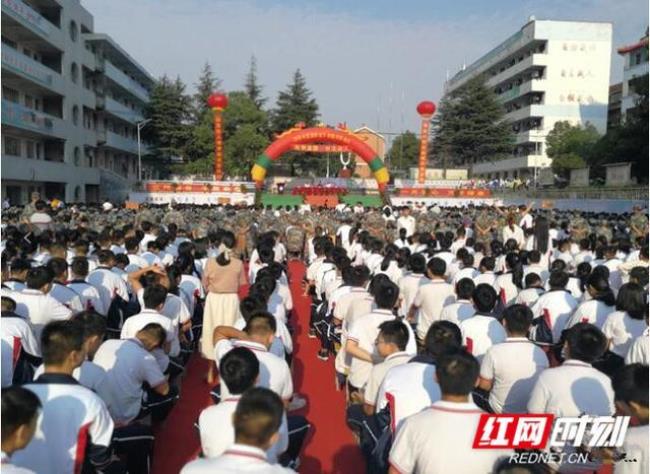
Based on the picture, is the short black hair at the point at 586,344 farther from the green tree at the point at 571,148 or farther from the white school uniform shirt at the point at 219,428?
the green tree at the point at 571,148

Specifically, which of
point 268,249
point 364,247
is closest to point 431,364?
point 268,249

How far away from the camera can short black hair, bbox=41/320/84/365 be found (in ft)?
9.29

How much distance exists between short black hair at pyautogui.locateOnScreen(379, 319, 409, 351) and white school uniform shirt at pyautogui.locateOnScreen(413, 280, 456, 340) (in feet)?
6.36

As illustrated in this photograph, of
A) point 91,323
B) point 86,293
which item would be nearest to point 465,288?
point 91,323

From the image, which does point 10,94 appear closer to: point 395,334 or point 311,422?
point 311,422

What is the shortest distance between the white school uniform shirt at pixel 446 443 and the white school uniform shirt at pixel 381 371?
2.80ft

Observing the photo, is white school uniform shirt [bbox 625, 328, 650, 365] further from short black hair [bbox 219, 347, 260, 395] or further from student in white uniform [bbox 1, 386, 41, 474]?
student in white uniform [bbox 1, 386, 41, 474]

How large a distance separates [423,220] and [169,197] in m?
15.1

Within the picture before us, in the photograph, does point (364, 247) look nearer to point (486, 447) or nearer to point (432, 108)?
point (486, 447)

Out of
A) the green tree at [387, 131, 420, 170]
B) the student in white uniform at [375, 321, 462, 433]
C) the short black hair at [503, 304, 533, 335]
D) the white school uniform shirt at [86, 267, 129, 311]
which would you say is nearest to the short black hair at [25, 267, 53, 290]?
the white school uniform shirt at [86, 267, 129, 311]

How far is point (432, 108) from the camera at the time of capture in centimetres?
2839

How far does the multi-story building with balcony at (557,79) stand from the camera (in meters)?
41.7

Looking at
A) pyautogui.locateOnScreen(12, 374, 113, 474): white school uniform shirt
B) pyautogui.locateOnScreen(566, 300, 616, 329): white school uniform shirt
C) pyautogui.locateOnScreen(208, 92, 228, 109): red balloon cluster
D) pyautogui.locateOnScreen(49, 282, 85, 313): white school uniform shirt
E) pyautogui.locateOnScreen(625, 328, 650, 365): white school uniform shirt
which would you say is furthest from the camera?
pyautogui.locateOnScreen(208, 92, 228, 109): red balloon cluster

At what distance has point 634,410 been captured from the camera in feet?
8.16
